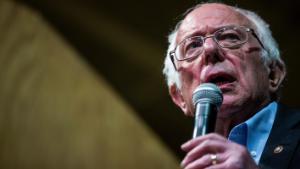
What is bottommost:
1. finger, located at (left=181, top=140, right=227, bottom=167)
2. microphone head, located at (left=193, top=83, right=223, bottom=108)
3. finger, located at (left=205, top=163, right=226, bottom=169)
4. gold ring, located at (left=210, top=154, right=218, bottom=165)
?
finger, located at (left=205, top=163, right=226, bottom=169)

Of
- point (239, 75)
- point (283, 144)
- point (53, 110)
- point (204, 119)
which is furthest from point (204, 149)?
point (53, 110)

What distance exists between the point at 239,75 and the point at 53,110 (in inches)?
47.4

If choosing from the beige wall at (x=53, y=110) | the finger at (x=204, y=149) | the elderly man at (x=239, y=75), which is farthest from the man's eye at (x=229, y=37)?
the beige wall at (x=53, y=110)

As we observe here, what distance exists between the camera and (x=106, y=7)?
251 centimetres

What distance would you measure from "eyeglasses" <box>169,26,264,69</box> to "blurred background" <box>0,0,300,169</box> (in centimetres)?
63

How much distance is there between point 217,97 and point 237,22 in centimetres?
79

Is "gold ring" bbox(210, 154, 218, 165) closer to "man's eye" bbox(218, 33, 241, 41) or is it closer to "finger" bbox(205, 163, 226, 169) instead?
"finger" bbox(205, 163, 226, 169)

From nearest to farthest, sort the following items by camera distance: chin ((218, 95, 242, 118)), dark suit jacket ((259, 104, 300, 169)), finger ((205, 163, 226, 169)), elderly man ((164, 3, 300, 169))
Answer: finger ((205, 163, 226, 169)) → dark suit jacket ((259, 104, 300, 169)) → elderly man ((164, 3, 300, 169)) → chin ((218, 95, 242, 118))

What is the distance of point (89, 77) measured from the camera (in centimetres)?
273

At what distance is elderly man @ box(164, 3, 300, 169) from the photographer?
150cm

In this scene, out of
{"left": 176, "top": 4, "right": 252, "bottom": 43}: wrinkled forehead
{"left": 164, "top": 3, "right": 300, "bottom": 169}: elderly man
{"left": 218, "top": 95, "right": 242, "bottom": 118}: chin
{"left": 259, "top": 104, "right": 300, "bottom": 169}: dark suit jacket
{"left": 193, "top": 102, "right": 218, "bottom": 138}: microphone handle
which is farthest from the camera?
{"left": 176, "top": 4, "right": 252, "bottom": 43}: wrinkled forehead

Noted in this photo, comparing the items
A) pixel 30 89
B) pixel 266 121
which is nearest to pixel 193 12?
pixel 266 121

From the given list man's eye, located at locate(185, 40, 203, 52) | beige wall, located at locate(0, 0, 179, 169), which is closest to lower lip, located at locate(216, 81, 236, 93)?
man's eye, located at locate(185, 40, 203, 52)

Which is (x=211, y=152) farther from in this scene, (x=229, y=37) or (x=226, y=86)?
(x=229, y=37)
